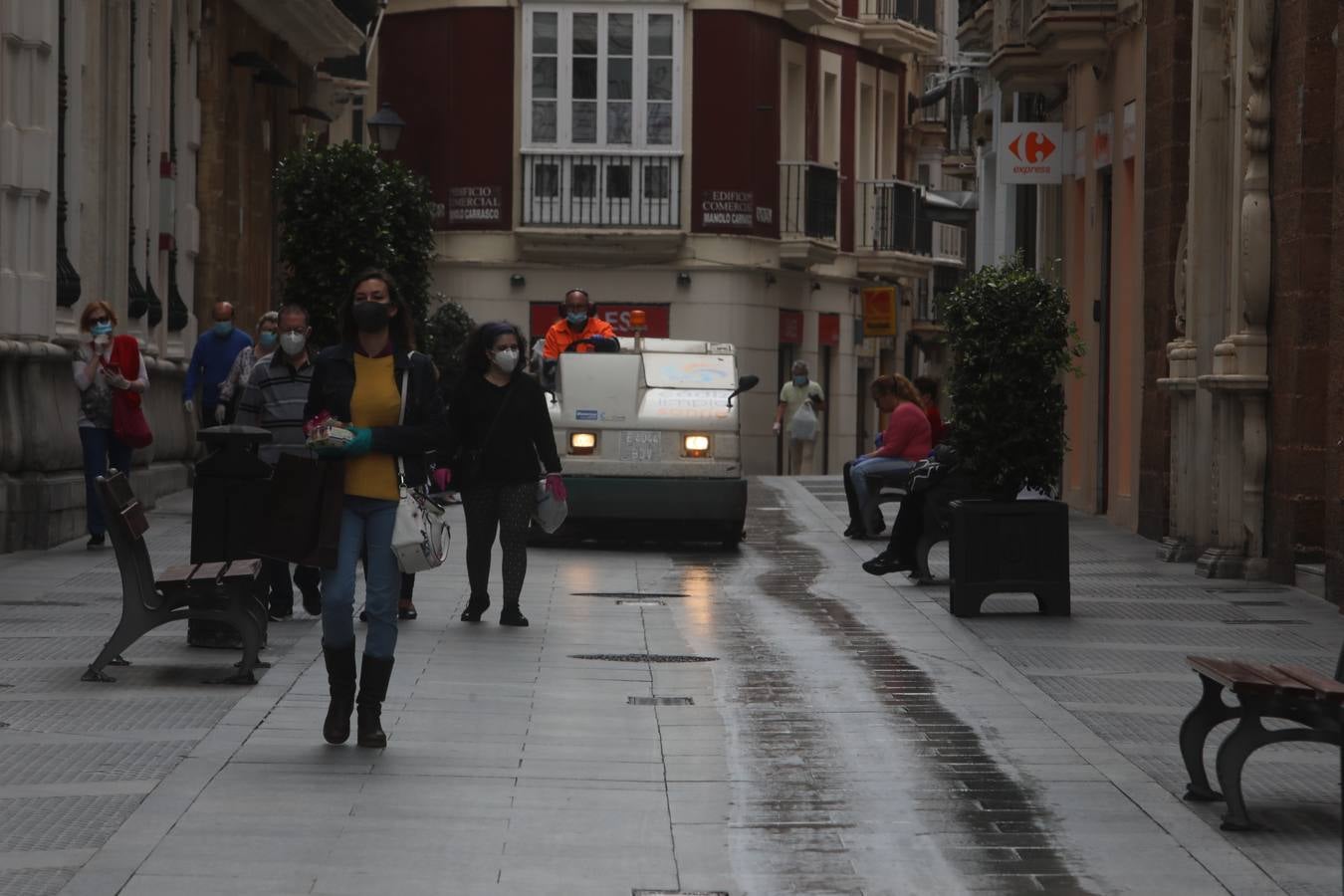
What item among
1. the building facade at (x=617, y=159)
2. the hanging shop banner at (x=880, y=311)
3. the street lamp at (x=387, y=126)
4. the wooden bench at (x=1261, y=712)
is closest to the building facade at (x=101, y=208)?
the street lamp at (x=387, y=126)

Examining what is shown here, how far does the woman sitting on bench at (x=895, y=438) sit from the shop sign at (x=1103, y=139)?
5499mm

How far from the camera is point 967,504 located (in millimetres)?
16156

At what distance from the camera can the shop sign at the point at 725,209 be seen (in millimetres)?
45219

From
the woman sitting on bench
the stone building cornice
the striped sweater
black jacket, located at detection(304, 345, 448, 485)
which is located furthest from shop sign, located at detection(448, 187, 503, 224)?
black jacket, located at detection(304, 345, 448, 485)

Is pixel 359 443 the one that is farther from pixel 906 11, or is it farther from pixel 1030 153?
pixel 906 11

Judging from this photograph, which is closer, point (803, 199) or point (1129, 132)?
point (1129, 132)

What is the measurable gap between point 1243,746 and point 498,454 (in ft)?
24.6

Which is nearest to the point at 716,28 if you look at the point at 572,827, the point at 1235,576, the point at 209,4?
the point at 209,4

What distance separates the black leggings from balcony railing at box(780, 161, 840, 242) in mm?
31415

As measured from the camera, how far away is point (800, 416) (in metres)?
38.8

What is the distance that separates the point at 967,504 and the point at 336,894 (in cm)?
943

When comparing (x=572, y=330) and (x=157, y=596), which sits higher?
(x=572, y=330)

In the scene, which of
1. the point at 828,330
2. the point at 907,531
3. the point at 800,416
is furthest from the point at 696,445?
the point at 828,330

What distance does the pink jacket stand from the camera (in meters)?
22.2
